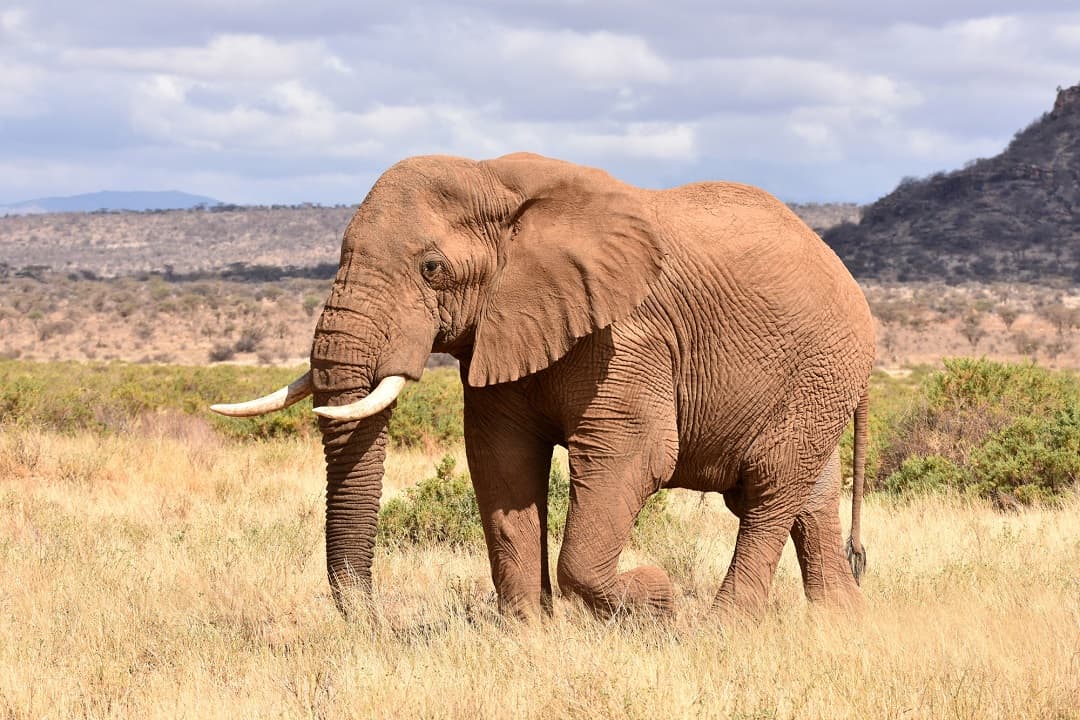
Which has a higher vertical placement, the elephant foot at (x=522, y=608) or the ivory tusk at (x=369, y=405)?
the ivory tusk at (x=369, y=405)

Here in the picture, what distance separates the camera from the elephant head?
17.1 feet

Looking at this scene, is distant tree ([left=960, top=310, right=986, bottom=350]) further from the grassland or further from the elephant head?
the elephant head

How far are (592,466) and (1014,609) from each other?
252 cm

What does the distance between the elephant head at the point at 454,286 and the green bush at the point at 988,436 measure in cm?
647

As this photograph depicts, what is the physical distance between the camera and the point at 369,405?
508 cm

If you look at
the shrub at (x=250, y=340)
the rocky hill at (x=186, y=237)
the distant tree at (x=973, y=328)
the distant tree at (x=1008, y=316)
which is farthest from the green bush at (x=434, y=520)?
the rocky hill at (x=186, y=237)

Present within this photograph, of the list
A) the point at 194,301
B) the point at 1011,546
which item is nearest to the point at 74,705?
the point at 1011,546

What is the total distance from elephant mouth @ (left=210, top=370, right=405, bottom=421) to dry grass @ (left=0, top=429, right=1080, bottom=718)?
1.07 meters

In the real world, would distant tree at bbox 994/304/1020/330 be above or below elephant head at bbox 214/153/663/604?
below

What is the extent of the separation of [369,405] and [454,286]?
2.17 feet

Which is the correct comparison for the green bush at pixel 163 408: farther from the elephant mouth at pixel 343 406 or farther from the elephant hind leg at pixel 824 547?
the elephant mouth at pixel 343 406

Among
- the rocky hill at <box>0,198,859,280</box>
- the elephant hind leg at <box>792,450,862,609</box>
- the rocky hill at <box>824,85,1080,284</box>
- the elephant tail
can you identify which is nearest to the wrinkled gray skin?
the elephant hind leg at <box>792,450,862,609</box>

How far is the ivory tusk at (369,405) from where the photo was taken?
5035 millimetres

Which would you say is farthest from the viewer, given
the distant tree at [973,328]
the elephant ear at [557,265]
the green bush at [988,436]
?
the distant tree at [973,328]
